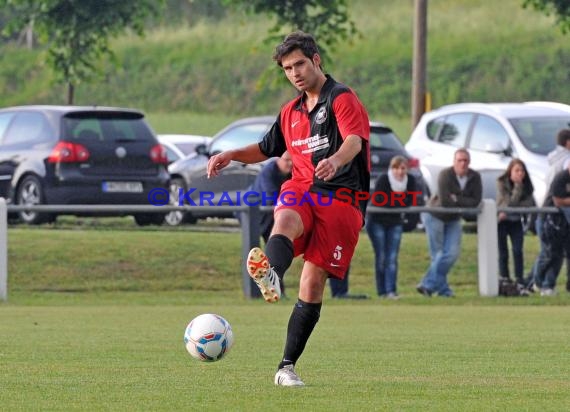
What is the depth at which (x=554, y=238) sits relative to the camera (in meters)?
20.6

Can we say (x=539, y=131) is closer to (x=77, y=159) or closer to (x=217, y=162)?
(x=77, y=159)

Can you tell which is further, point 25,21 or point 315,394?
point 25,21

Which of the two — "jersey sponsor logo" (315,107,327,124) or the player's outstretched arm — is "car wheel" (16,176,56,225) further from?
"jersey sponsor logo" (315,107,327,124)

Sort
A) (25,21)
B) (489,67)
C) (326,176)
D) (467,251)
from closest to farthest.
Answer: (326,176) → (467,251) → (25,21) → (489,67)

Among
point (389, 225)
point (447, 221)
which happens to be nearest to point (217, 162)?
point (389, 225)

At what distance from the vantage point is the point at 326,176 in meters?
9.19

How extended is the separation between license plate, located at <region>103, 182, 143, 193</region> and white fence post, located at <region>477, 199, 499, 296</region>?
568 centimetres

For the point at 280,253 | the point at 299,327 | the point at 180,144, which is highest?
the point at 280,253

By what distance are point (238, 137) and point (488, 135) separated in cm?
416

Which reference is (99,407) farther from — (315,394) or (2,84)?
(2,84)

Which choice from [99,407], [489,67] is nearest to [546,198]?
[99,407]

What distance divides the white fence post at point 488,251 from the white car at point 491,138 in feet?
9.66

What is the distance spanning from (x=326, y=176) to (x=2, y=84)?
58.2 m

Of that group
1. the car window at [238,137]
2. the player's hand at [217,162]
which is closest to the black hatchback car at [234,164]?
the car window at [238,137]
